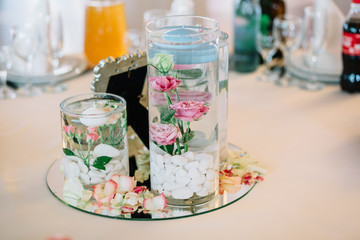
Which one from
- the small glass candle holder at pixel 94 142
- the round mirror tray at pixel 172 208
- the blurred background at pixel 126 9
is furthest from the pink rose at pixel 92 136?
the blurred background at pixel 126 9

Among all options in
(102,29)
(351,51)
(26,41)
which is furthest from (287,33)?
(26,41)

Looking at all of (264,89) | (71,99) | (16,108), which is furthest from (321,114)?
(16,108)

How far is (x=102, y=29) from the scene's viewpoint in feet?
4.99

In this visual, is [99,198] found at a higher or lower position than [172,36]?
lower

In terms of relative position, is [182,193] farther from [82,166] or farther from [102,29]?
[102,29]

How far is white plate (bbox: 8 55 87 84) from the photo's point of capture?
56.7 inches

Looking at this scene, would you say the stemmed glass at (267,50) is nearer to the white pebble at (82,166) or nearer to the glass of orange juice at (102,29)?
the glass of orange juice at (102,29)

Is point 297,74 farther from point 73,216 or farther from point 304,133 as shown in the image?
point 73,216

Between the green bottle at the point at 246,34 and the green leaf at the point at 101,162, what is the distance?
765 mm

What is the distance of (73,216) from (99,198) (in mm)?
48

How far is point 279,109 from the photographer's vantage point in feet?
4.23

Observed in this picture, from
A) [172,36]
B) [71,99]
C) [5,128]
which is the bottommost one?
[5,128]

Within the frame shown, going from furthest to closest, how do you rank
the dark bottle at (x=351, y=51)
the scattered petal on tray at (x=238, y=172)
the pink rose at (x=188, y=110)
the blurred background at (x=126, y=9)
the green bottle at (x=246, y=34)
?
the blurred background at (x=126, y=9) → the green bottle at (x=246, y=34) → the dark bottle at (x=351, y=51) → the scattered petal on tray at (x=238, y=172) → the pink rose at (x=188, y=110)

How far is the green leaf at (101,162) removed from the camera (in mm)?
847
